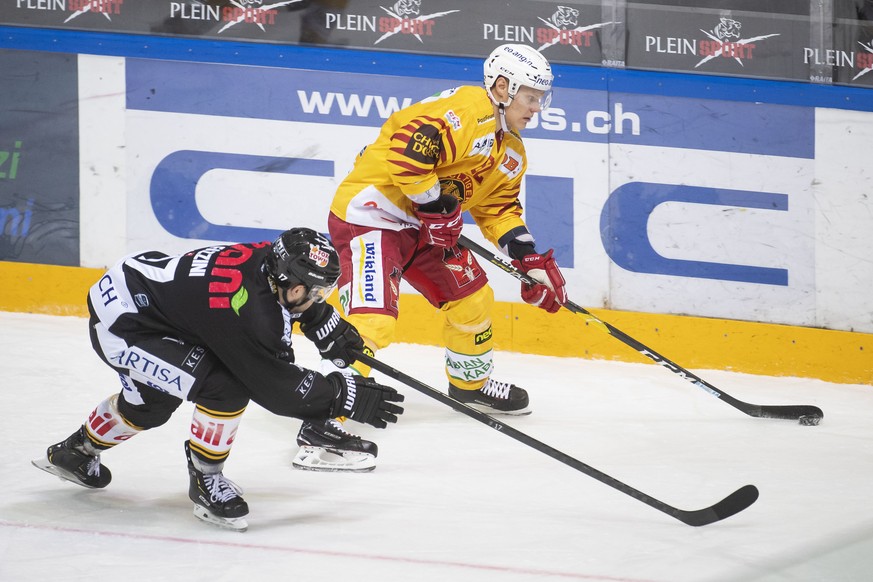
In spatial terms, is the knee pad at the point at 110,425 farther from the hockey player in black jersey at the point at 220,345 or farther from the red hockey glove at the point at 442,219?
the red hockey glove at the point at 442,219

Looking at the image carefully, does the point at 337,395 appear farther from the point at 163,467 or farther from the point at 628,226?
the point at 628,226

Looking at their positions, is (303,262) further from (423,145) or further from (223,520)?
(423,145)

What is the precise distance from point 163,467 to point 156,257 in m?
0.82

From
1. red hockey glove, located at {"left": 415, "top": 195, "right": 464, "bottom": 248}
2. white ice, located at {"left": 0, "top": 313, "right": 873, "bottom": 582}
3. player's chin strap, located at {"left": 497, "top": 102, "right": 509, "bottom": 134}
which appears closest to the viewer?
white ice, located at {"left": 0, "top": 313, "right": 873, "bottom": 582}

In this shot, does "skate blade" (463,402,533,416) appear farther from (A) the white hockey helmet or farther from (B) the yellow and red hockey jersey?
(A) the white hockey helmet

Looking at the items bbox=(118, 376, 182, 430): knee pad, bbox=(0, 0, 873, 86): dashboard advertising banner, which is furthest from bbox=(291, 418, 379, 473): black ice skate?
bbox=(0, 0, 873, 86): dashboard advertising banner

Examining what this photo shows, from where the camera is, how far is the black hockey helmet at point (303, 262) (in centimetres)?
293

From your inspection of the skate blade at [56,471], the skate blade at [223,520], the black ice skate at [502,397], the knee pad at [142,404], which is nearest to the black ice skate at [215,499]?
the skate blade at [223,520]

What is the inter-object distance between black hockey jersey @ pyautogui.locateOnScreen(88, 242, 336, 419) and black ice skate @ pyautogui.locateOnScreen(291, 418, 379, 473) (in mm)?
636

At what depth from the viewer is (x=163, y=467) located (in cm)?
364

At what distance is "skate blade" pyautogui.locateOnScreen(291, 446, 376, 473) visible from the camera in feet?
12.1

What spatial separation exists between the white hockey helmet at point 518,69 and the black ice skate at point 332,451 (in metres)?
1.33

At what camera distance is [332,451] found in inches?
147

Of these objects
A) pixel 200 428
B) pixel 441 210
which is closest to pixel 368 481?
pixel 200 428
